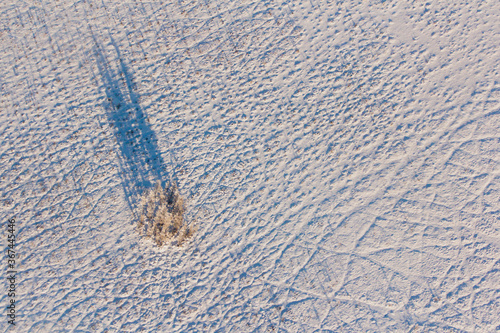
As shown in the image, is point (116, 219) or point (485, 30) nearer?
point (116, 219)

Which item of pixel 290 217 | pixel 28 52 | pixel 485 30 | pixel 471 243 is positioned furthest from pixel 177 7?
pixel 471 243

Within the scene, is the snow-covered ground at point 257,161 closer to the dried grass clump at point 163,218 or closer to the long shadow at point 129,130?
the long shadow at point 129,130

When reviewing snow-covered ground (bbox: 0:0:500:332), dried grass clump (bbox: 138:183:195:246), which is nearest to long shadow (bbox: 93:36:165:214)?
snow-covered ground (bbox: 0:0:500:332)

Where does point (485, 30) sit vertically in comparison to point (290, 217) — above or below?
above

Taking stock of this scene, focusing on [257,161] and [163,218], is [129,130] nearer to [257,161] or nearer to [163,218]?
[163,218]

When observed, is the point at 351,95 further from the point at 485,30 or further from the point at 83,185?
the point at 83,185
